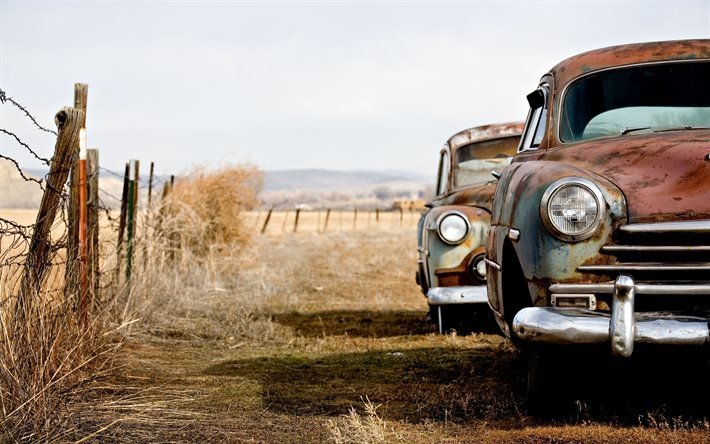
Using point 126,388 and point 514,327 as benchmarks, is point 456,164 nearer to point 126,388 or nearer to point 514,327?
point 126,388

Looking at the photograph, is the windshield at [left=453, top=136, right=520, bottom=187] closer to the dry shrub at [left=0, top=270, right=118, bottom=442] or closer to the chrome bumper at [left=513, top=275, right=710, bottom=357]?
the dry shrub at [left=0, top=270, right=118, bottom=442]

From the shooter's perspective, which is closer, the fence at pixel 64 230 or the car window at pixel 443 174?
the fence at pixel 64 230

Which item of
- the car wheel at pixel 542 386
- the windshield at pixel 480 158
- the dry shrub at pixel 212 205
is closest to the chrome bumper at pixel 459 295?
the windshield at pixel 480 158

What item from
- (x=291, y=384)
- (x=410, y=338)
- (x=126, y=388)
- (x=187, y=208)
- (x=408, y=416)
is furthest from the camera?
(x=187, y=208)

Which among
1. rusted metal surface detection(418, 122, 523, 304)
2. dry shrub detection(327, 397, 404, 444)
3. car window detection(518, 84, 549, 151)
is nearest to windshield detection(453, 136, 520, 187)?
rusted metal surface detection(418, 122, 523, 304)

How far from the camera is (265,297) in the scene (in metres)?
12.2

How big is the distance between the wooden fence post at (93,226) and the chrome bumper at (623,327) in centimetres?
377

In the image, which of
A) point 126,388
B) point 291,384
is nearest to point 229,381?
point 291,384

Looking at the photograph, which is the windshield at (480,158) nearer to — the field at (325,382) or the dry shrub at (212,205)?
the field at (325,382)

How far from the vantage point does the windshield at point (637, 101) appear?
5230 millimetres

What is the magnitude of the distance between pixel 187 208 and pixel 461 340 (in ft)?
21.8

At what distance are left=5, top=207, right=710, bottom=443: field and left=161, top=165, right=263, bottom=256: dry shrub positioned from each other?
4.61 ft

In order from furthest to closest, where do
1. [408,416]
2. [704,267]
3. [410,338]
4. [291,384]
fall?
[410,338]
[291,384]
[408,416]
[704,267]

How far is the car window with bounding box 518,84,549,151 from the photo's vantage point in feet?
18.7
